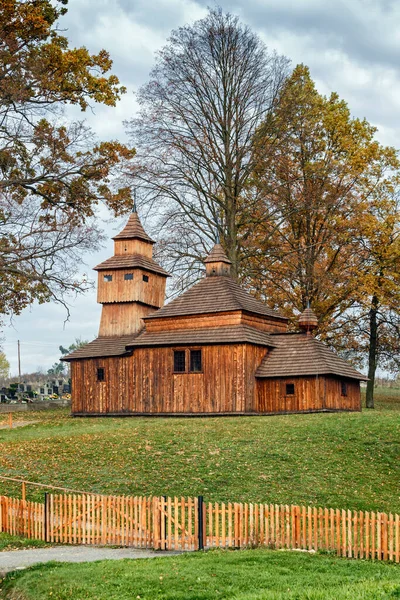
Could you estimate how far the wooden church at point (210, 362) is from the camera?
1574 inches

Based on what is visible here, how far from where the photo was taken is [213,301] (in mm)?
42500

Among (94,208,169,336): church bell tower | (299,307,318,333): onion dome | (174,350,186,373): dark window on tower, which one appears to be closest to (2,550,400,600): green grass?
(174,350,186,373): dark window on tower

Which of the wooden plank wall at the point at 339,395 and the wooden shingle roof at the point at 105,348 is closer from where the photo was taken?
the wooden plank wall at the point at 339,395

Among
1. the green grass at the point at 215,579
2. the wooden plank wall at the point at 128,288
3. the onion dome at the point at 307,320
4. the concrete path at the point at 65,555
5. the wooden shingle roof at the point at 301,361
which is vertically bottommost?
the concrete path at the point at 65,555

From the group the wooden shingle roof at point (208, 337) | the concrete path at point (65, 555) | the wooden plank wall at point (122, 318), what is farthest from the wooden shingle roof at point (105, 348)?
the concrete path at point (65, 555)

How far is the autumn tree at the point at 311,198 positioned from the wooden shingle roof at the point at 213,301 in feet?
15.1

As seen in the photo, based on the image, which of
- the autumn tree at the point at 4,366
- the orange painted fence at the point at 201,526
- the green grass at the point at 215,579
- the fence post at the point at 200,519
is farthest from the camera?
the autumn tree at the point at 4,366

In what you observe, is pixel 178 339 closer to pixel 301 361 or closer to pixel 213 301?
pixel 213 301

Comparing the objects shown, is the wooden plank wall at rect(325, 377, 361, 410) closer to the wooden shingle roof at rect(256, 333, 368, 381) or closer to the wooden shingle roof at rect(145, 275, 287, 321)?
the wooden shingle roof at rect(256, 333, 368, 381)

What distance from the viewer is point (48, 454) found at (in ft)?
95.1

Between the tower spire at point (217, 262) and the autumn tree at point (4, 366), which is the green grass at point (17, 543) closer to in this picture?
the tower spire at point (217, 262)

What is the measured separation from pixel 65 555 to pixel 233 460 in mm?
10219

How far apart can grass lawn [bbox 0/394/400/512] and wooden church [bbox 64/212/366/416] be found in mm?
4695

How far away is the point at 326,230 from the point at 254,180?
18.5 ft
